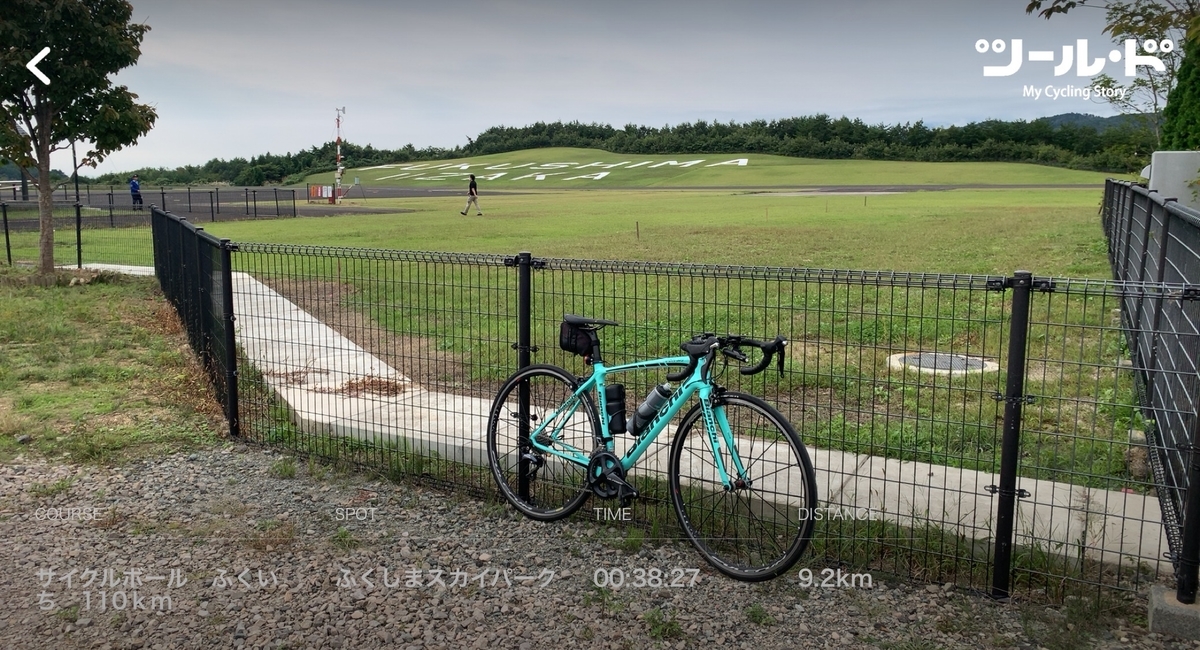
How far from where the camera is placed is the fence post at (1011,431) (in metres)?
4.15

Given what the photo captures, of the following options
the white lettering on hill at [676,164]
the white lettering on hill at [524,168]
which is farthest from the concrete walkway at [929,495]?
the white lettering on hill at [676,164]

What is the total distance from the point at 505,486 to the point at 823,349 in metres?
4.50

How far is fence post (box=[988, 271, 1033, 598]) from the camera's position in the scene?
4.15 meters

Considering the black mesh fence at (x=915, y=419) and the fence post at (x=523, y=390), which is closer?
the black mesh fence at (x=915, y=419)

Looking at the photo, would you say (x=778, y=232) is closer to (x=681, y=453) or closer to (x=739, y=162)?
(x=681, y=453)

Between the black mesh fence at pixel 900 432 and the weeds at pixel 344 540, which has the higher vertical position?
the black mesh fence at pixel 900 432

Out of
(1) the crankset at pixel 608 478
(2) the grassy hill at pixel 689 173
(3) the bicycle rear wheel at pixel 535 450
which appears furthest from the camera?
(2) the grassy hill at pixel 689 173

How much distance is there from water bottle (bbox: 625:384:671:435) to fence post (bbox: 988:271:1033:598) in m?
1.57

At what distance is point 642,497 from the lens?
17.3 ft

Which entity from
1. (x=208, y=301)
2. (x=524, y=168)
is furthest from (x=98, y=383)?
(x=524, y=168)

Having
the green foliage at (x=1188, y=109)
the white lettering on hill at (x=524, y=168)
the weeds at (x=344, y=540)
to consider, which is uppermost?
the white lettering on hill at (x=524, y=168)

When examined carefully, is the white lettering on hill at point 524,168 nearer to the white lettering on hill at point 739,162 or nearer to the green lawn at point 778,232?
the white lettering on hill at point 739,162

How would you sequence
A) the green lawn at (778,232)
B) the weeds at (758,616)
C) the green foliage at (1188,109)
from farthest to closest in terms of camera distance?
the green lawn at (778,232) < the green foliage at (1188,109) < the weeds at (758,616)

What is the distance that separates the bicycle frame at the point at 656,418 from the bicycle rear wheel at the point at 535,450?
0.08 feet
